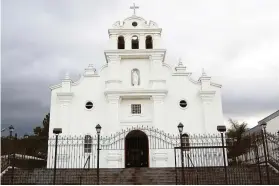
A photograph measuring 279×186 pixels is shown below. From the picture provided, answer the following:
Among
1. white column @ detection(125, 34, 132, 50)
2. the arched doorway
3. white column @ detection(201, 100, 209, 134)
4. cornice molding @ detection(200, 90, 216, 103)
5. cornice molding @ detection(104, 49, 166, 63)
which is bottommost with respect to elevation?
the arched doorway

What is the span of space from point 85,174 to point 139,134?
7.18 meters

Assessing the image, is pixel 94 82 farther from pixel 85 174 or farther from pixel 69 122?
pixel 85 174

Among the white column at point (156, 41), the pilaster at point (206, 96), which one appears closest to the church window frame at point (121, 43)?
the white column at point (156, 41)

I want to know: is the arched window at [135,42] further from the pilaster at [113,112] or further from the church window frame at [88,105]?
the church window frame at [88,105]

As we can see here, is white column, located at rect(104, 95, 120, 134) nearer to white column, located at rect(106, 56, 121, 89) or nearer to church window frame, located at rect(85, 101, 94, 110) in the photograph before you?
white column, located at rect(106, 56, 121, 89)

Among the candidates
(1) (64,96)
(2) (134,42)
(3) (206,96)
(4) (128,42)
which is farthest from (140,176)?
(2) (134,42)

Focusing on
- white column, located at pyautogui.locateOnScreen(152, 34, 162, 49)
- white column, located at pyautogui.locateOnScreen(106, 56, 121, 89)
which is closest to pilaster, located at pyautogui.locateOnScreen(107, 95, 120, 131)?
white column, located at pyautogui.locateOnScreen(106, 56, 121, 89)

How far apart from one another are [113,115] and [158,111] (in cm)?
303

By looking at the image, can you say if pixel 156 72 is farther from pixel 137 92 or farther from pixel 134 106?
pixel 134 106

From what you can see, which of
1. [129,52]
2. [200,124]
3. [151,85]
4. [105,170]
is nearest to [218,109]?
[200,124]

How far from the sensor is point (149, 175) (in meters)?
16.1

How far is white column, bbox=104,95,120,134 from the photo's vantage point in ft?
71.4

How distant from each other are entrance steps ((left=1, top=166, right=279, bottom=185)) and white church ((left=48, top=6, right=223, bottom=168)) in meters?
4.40

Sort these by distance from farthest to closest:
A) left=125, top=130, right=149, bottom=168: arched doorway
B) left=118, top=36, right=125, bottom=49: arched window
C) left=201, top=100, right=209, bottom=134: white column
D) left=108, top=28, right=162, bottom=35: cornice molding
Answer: left=118, top=36, right=125, bottom=49: arched window → left=108, top=28, right=162, bottom=35: cornice molding → left=201, top=100, right=209, bottom=134: white column → left=125, top=130, right=149, bottom=168: arched doorway
